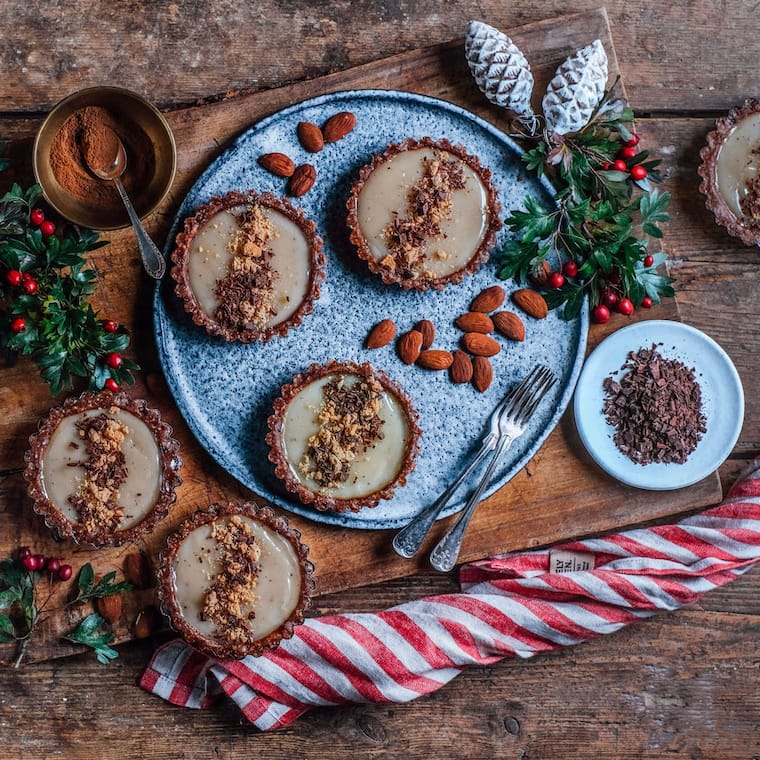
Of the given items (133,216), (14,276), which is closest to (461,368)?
(133,216)

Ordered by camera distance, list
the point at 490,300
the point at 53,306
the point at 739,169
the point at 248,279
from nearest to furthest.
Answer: the point at 53,306
the point at 248,279
the point at 490,300
the point at 739,169

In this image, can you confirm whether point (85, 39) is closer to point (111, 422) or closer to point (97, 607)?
point (111, 422)

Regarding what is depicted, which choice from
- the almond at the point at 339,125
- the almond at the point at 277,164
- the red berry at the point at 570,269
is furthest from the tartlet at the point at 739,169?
the almond at the point at 277,164

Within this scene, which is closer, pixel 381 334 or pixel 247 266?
pixel 247 266

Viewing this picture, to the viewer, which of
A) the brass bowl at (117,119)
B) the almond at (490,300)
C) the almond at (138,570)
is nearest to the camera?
the brass bowl at (117,119)

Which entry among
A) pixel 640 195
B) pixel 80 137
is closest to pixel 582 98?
pixel 640 195

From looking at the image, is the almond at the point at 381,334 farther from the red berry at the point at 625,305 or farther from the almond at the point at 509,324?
the red berry at the point at 625,305

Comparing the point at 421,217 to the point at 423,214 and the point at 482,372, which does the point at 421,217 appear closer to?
the point at 423,214
